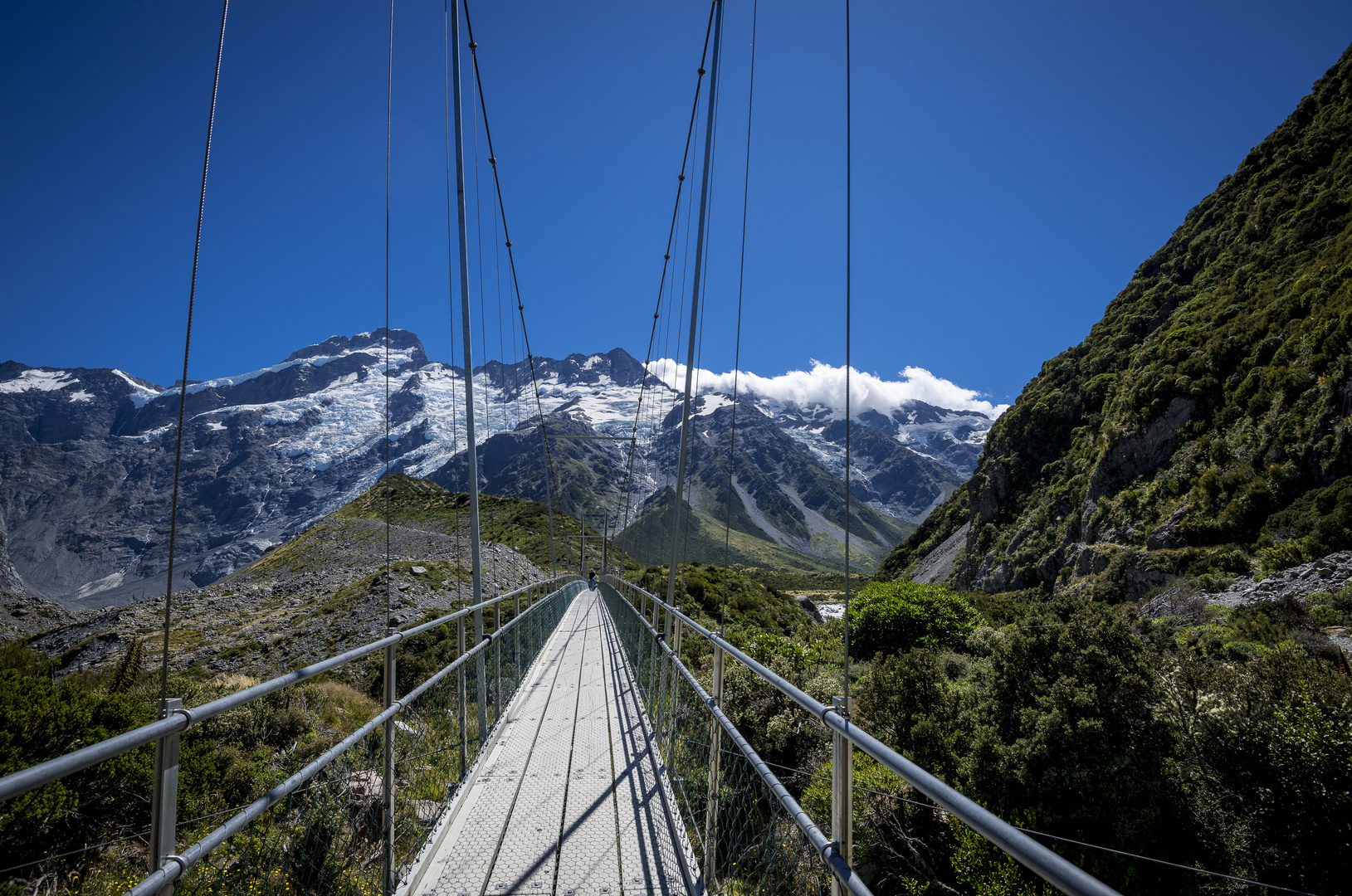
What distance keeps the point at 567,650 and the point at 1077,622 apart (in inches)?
305

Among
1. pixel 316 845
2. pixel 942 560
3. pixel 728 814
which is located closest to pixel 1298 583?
pixel 728 814

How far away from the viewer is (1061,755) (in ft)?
19.0

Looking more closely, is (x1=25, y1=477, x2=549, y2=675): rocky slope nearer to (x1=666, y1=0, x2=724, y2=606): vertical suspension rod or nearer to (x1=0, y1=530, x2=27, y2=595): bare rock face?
(x1=666, y1=0, x2=724, y2=606): vertical suspension rod

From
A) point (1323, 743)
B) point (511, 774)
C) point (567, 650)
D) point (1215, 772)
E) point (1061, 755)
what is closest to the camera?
point (511, 774)

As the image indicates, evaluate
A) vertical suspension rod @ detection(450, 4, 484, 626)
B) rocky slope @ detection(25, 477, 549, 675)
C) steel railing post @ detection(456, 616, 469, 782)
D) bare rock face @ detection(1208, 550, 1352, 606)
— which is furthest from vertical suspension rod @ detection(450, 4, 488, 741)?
bare rock face @ detection(1208, 550, 1352, 606)

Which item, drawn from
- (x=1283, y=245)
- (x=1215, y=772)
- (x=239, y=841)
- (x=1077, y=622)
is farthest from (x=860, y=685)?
(x=1283, y=245)

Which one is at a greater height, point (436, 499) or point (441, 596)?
point (436, 499)

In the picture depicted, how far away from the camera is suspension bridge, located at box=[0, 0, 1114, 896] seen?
5.18 ft

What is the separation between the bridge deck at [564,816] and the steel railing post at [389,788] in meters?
0.19

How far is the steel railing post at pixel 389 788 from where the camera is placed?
112 inches

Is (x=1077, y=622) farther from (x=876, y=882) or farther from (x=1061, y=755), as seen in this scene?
(x=876, y=882)

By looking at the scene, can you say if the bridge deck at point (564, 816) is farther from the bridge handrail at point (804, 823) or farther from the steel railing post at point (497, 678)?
the bridge handrail at point (804, 823)

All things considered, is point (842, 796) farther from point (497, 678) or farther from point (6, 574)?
point (6, 574)

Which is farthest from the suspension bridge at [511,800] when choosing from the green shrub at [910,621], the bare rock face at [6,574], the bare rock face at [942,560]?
the bare rock face at [6,574]
